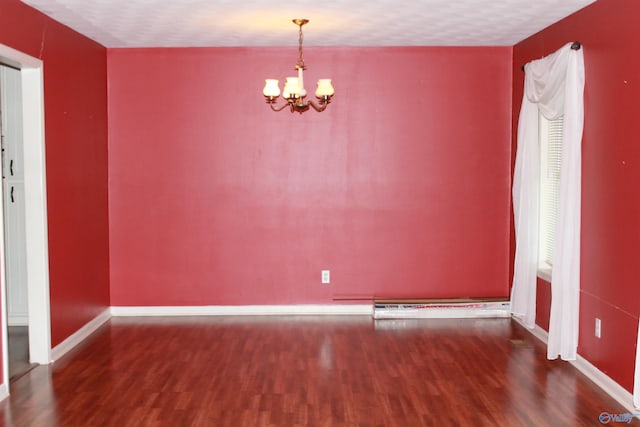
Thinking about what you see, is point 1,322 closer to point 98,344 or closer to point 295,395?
point 98,344

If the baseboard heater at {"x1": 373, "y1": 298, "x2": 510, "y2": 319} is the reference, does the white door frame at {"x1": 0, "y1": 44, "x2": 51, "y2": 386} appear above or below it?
above

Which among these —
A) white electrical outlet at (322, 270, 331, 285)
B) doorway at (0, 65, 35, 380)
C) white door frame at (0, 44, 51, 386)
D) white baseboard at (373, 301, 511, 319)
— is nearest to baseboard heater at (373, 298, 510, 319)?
white baseboard at (373, 301, 511, 319)

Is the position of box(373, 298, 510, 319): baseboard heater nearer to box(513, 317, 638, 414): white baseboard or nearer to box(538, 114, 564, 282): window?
box(538, 114, 564, 282): window

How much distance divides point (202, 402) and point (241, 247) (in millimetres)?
2503

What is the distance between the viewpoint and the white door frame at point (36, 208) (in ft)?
15.8

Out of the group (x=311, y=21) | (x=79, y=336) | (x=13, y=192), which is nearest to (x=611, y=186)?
(x=311, y=21)

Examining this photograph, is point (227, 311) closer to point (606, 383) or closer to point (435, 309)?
point (435, 309)

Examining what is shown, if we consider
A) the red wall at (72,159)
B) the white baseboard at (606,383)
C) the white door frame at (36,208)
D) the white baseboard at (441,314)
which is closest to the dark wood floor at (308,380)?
the white baseboard at (606,383)

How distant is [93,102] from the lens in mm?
6031

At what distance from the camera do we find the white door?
591cm

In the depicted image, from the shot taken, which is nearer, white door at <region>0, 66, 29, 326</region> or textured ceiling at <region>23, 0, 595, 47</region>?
textured ceiling at <region>23, 0, 595, 47</region>

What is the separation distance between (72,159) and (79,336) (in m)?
1.43

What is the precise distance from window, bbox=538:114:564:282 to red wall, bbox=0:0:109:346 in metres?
3.80

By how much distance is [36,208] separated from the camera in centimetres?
489
